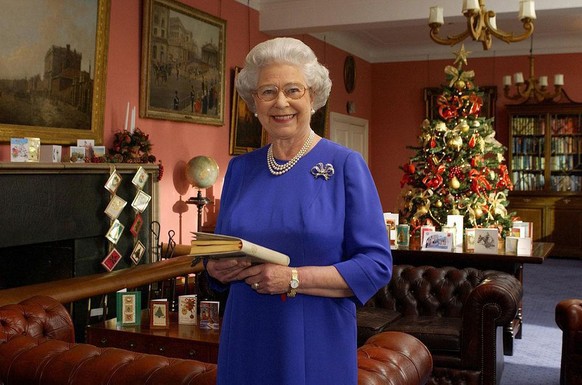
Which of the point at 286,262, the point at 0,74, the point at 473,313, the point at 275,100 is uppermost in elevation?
the point at 0,74

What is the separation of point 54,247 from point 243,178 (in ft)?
13.5

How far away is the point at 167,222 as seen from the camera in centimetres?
700

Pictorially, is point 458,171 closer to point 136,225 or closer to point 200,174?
point 200,174

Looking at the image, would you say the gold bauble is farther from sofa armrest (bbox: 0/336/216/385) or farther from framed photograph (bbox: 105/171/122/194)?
sofa armrest (bbox: 0/336/216/385)

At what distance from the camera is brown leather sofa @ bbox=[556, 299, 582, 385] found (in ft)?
13.6

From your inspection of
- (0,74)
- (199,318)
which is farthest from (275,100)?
(0,74)

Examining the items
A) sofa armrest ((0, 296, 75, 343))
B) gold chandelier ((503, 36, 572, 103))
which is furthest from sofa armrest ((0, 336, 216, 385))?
gold chandelier ((503, 36, 572, 103))

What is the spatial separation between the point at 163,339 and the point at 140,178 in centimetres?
252

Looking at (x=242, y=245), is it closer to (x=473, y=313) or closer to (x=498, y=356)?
(x=473, y=313)

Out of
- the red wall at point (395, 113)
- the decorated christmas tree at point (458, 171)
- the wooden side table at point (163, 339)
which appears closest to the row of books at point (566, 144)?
the red wall at point (395, 113)

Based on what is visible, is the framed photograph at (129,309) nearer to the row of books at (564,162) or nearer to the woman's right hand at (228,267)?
the woman's right hand at (228,267)

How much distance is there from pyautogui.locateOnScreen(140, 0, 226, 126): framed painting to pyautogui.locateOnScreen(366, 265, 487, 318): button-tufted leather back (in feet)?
9.19

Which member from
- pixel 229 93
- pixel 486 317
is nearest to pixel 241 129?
pixel 229 93

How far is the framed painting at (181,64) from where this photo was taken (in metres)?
6.47
